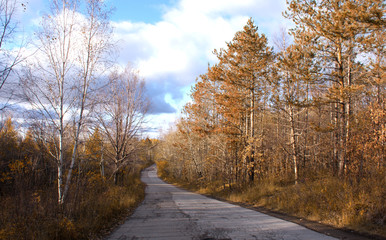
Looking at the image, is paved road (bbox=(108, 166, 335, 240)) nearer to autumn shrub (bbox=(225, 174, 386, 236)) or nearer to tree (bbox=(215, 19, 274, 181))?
autumn shrub (bbox=(225, 174, 386, 236))

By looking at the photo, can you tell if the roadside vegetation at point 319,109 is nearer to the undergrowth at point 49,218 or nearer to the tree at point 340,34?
the tree at point 340,34

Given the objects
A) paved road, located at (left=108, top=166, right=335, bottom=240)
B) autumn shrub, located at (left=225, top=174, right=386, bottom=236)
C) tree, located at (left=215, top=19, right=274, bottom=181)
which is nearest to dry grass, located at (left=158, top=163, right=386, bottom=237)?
autumn shrub, located at (left=225, top=174, right=386, bottom=236)

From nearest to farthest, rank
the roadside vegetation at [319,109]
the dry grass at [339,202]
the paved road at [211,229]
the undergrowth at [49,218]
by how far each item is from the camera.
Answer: the undergrowth at [49,218]
the paved road at [211,229]
the dry grass at [339,202]
the roadside vegetation at [319,109]

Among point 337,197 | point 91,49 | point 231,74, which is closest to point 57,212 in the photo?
point 91,49

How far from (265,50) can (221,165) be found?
10.4 meters

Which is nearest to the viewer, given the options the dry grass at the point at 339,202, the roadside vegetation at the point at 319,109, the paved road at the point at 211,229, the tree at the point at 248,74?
the paved road at the point at 211,229

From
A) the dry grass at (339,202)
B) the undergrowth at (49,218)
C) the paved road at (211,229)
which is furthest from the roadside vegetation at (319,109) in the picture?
the undergrowth at (49,218)

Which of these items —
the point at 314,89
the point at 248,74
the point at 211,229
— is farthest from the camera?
the point at 248,74

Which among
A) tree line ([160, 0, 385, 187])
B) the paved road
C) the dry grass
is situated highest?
tree line ([160, 0, 385, 187])

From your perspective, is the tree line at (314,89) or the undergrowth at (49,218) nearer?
the undergrowth at (49,218)

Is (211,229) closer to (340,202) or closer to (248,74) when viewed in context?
(340,202)

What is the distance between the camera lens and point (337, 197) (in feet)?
29.8

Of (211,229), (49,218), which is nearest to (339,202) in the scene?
(211,229)

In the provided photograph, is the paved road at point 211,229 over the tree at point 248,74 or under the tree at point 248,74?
under
